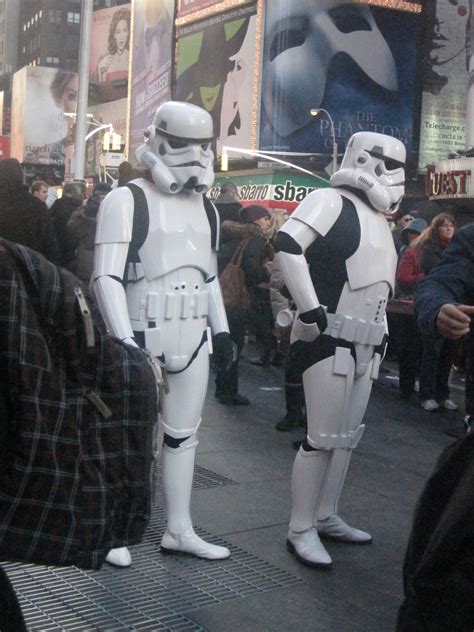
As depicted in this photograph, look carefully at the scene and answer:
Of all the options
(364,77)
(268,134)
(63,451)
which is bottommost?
(63,451)

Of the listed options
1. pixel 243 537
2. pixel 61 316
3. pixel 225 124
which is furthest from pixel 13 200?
pixel 225 124

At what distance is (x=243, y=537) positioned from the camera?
4672 millimetres

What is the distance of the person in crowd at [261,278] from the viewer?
8.95m

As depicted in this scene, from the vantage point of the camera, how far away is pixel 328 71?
3800cm

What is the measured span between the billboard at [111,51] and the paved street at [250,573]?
62.9 m

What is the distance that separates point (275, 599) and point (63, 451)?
216cm

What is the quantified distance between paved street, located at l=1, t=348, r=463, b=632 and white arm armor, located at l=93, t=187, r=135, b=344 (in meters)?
1.08

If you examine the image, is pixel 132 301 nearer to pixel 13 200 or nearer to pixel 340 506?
pixel 340 506

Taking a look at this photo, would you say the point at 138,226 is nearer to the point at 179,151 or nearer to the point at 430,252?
the point at 179,151

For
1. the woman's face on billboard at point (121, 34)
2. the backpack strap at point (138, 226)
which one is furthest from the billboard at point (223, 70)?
the backpack strap at point (138, 226)

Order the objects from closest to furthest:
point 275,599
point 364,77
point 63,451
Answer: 1. point 63,451
2. point 275,599
3. point 364,77

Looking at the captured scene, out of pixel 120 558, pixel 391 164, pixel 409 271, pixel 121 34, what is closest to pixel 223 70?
pixel 121 34

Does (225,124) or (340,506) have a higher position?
(225,124)

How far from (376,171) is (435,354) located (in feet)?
14.8
